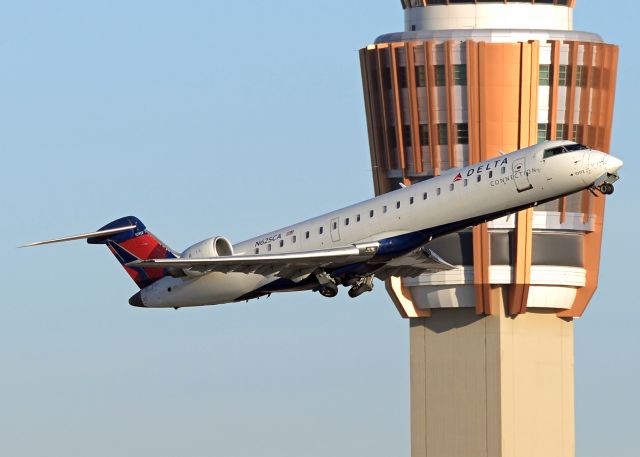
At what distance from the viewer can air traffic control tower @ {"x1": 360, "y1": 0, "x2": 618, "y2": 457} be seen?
138 meters

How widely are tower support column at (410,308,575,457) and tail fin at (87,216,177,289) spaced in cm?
3727

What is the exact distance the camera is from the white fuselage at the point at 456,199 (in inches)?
3693

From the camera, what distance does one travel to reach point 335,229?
9900cm

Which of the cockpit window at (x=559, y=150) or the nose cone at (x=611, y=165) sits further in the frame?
the cockpit window at (x=559, y=150)

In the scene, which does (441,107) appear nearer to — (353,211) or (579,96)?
(579,96)

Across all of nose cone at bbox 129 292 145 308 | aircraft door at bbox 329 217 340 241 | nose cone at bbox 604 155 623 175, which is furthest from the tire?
nose cone at bbox 604 155 623 175

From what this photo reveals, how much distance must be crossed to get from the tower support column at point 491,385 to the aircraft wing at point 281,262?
43.3 meters

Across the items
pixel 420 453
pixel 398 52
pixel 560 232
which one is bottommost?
pixel 420 453

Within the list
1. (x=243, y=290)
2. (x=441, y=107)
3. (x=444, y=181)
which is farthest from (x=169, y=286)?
(x=441, y=107)

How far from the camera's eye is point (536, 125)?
454 feet

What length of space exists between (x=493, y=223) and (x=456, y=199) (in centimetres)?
4397

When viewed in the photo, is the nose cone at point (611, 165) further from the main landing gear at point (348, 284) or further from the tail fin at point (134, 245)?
the tail fin at point (134, 245)

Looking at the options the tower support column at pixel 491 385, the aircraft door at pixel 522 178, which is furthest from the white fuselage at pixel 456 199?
the tower support column at pixel 491 385

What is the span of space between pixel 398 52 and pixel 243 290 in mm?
39523
